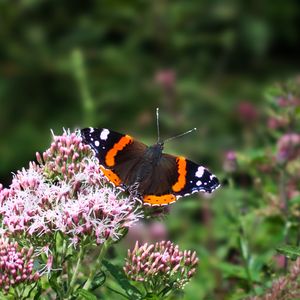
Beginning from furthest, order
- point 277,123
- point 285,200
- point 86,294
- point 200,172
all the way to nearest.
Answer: point 277,123
point 285,200
point 200,172
point 86,294

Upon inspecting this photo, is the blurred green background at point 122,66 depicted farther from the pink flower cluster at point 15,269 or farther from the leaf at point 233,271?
the pink flower cluster at point 15,269

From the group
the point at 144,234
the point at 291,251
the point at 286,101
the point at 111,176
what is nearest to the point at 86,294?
the point at 111,176

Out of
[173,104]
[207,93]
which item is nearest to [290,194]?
[173,104]

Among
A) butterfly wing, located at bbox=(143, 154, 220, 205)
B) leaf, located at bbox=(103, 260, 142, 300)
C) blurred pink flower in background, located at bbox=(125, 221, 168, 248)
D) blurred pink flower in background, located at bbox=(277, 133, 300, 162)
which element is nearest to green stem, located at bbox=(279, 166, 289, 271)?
blurred pink flower in background, located at bbox=(277, 133, 300, 162)

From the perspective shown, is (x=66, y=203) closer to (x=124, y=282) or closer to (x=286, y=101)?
(x=124, y=282)

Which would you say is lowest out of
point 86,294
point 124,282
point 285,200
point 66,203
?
point 86,294

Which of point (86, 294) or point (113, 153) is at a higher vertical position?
point (113, 153)

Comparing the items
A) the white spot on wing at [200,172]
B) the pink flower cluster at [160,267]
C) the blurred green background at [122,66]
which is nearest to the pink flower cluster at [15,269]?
the pink flower cluster at [160,267]
